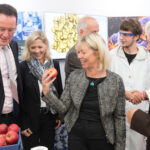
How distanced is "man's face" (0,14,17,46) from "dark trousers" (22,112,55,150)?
904mm

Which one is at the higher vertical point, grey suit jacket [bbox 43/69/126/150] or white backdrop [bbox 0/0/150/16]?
white backdrop [bbox 0/0/150/16]

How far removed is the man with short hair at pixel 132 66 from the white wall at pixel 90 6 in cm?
181

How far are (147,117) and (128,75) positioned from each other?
106 centimetres

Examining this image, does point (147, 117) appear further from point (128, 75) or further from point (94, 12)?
point (94, 12)

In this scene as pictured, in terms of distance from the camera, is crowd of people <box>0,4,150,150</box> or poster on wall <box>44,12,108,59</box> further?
Result: poster on wall <box>44,12,108,59</box>

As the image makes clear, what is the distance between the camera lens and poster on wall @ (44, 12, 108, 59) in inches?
147

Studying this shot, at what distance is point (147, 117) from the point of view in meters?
1.29

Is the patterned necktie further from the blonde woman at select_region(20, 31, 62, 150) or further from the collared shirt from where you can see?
the blonde woman at select_region(20, 31, 62, 150)

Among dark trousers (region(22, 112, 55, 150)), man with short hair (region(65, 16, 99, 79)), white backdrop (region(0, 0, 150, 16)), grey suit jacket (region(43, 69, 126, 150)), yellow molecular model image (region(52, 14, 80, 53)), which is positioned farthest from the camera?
yellow molecular model image (region(52, 14, 80, 53))

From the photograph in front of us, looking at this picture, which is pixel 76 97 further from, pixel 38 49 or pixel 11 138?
pixel 38 49

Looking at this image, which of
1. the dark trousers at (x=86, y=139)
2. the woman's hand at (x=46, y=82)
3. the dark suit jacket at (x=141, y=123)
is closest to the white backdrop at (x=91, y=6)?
the woman's hand at (x=46, y=82)

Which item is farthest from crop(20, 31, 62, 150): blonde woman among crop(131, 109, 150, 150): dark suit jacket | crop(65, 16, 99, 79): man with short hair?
crop(131, 109, 150, 150): dark suit jacket

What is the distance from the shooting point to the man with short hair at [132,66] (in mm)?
2283

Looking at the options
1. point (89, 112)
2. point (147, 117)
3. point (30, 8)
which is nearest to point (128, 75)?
point (89, 112)
